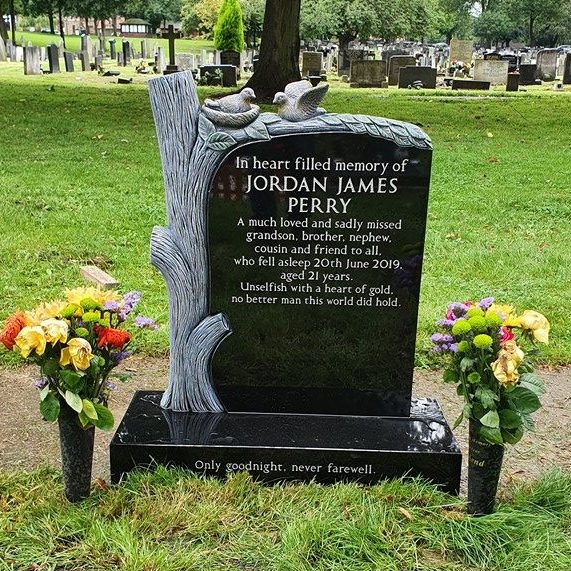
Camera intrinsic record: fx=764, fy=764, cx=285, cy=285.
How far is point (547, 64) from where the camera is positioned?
31.2 m

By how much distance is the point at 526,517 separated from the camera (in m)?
3.24

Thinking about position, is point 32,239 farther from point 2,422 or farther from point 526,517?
point 526,517

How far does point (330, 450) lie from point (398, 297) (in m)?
0.80

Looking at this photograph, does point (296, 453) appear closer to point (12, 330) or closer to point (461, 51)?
point (12, 330)

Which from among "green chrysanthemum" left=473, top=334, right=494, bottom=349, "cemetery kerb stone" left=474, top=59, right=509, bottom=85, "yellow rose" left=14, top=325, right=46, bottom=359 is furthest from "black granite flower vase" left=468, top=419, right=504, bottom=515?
"cemetery kerb stone" left=474, top=59, right=509, bottom=85

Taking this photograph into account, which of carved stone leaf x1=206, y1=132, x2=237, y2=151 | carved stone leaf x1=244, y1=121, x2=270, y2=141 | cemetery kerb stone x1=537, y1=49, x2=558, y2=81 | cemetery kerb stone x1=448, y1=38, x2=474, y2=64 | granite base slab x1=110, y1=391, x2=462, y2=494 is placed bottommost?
granite base slab x1=110, y1=391, x2=462, y2=494

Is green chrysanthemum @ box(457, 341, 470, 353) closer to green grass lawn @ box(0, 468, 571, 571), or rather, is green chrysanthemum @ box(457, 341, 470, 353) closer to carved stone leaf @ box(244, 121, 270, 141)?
green grass lawn @ box(0, 468, 571, 571)

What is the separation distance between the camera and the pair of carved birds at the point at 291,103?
137 inches

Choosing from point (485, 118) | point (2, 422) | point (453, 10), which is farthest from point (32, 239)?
point (453, 10)

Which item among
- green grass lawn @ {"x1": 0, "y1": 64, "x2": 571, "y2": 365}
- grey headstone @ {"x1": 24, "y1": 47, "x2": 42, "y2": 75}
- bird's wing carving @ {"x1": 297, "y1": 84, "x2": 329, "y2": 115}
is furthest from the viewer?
grey headstone @ {"x1": 24, "y1": 47, "x2": 42, "y2": 75}

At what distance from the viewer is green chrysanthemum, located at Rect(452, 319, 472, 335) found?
3.14m

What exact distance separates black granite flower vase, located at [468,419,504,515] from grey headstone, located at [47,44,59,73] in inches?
1124

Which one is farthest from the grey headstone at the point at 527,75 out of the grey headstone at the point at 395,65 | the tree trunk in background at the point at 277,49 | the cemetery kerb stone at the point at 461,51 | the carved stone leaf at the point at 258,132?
the carved stone leaf at the point at 258,132

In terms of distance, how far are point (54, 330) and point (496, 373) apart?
1.78 metres
